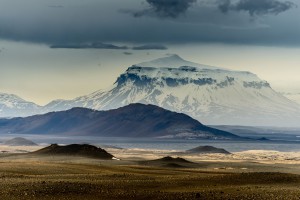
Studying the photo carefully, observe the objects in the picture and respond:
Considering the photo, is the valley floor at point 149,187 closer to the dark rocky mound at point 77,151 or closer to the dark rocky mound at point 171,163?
the dark rocky mound at point 171,163

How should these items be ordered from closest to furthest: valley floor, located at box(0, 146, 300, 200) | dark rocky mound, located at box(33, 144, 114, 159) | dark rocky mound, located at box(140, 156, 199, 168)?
valley floor, located at box(0, 146, 300, 200) → dark rocky mound, located at box(140, 156, 199, 168) → dark rocky mound, located at box(33, 144, 114, 159)

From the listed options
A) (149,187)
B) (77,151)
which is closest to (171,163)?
(77,151)

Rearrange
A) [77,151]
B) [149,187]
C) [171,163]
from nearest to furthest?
[149,187] → [171,163] → [77,151]

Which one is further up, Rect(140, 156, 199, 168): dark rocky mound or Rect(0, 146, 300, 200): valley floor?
Rect(140, 156, 199, 168): dark rocky mound

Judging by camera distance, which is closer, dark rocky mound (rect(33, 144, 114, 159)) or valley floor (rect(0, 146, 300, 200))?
valley floor (rect(0, 146, 300, 200))

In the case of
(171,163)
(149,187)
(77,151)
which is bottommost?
(149,187)

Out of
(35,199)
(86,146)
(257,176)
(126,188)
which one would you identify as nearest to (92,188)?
(126,188)

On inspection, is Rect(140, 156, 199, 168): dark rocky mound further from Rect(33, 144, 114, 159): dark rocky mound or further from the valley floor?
the valley floor

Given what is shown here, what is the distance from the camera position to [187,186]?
6072 cm

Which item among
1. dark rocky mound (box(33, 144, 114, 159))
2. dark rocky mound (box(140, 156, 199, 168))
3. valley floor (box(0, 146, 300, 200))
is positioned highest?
dark rocky mound (box(33, 144, 114, 159))

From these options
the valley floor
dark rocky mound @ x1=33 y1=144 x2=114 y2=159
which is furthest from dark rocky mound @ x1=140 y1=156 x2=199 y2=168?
the valley floor

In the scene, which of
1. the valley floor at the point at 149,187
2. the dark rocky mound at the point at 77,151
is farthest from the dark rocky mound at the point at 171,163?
the valley floor at the point at 149,187

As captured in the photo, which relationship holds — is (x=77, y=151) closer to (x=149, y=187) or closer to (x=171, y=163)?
(x=171, y=163)

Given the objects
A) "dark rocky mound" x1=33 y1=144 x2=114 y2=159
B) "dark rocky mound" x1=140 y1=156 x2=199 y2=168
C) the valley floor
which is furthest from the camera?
"dark rocky mound" x1=33 y1=144 x2=114 y2=159
